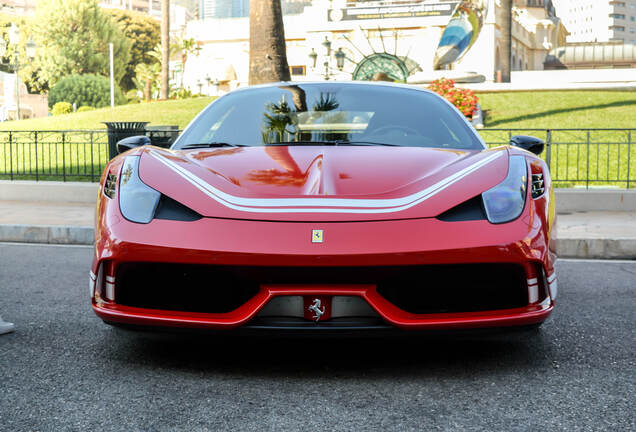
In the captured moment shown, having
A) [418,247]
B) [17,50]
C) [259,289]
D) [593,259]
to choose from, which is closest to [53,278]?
[259,289]

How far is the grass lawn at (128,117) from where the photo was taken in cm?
2492

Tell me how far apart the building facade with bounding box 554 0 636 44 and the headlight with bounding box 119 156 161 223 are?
550 ft

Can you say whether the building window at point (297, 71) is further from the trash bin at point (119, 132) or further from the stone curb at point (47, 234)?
the stone curb at point (47, 234)

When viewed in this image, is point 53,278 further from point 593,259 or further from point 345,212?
point 593,259

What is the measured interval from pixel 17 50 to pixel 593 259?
71.6 metres

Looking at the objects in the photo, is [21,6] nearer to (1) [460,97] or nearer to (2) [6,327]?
(1) [460,97]

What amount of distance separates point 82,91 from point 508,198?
59930 mm

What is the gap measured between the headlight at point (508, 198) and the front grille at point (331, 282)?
0.21 m

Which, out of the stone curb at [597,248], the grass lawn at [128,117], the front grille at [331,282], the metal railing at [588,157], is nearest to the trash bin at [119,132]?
the metal railing at [588,157]

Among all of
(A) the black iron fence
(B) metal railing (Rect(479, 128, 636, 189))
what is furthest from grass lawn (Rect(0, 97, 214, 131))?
(B) metal railing (Rect(479, 128, 636, 189))

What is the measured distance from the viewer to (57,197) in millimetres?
12945

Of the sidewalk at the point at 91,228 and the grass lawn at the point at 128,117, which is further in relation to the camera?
the grass lawn at the point at 128,117

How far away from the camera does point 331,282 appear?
9.47 ft

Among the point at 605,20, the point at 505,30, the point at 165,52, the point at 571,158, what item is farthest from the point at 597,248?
the point at 605,20
